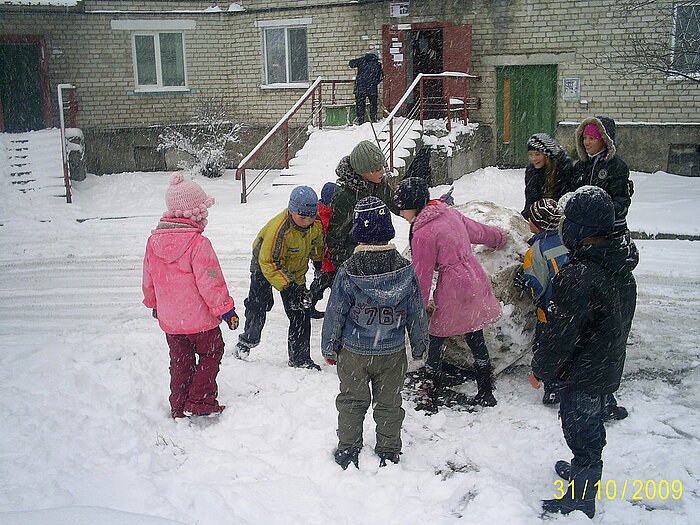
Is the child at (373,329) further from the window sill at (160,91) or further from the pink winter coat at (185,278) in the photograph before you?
the window sill at (160,91)

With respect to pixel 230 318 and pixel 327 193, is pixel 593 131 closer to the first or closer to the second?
pixel 327 193

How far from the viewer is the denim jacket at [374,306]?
10.7 ft

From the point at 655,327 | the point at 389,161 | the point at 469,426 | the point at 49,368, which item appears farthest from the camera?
the point at 389,161

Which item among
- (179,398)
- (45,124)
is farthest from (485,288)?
(45,124)

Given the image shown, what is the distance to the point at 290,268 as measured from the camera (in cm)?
475

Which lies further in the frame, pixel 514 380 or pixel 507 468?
pixel 514 380

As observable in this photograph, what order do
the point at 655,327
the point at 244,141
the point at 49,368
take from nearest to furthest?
the point at 49,368
the point at 655,327
the point at 244,141

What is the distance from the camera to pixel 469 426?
391cm

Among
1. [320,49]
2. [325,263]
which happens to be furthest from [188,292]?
[320,49]

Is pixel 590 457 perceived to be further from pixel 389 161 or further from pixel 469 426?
pixel 389 161

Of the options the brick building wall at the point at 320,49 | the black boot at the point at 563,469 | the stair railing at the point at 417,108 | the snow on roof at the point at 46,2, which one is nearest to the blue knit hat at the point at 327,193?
the black boot at the point at 563,469

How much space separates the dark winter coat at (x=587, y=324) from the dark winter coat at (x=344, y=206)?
1.94 meters

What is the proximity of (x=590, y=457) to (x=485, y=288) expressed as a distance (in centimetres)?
140
